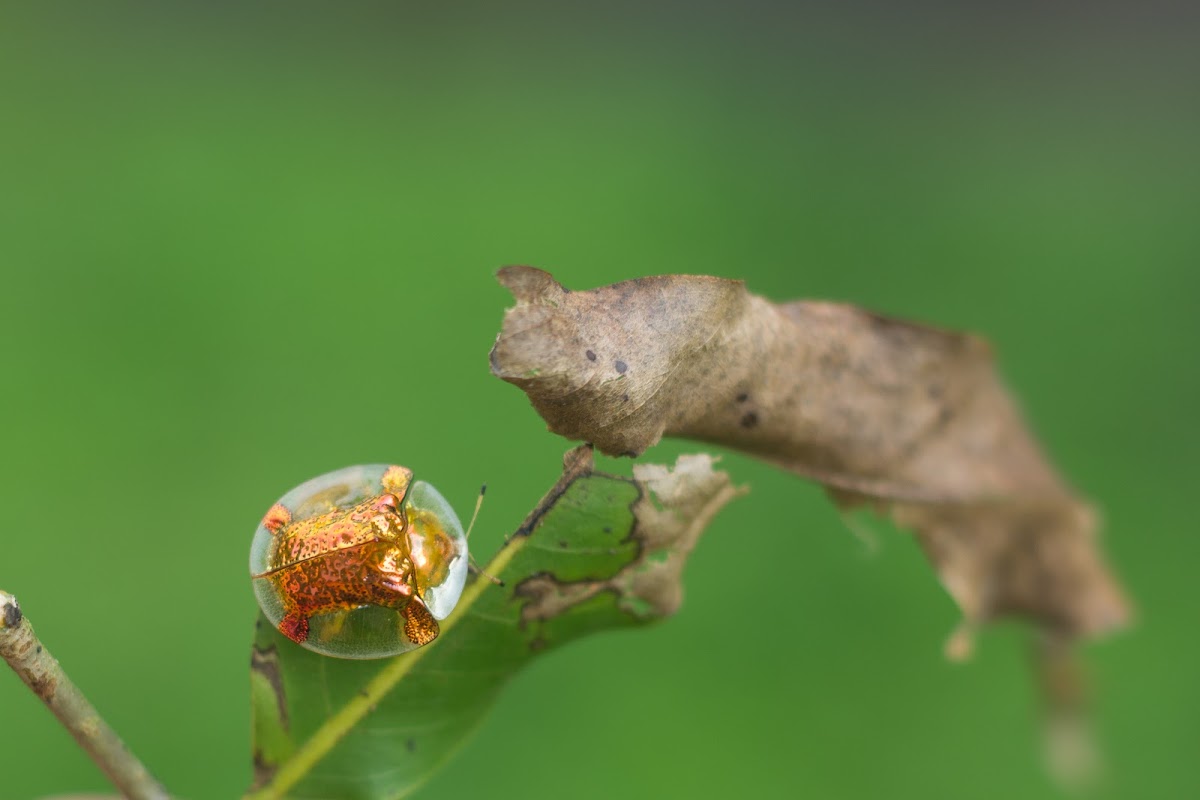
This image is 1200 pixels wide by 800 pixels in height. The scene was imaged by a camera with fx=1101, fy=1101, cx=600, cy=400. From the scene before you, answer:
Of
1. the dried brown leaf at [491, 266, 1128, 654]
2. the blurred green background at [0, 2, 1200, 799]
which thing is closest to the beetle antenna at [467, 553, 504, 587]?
the dried brown leaf at [491, 266, 1128, 654]

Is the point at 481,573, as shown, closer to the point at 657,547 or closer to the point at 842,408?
the point at 657,547

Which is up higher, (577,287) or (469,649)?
(469,649)

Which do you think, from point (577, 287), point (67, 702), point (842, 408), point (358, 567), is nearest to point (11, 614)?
point (67, 702)

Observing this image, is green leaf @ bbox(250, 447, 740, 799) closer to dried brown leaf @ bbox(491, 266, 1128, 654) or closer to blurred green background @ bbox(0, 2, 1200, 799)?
dried brown leaf @ bbox(491, 266, 1128, 654)

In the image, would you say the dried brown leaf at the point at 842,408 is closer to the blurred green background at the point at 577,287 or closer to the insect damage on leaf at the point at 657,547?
the insect damage on leaf at the point at 657,547

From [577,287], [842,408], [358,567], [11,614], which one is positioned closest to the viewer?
[11,614]
